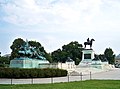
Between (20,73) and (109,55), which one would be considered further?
(109,55)

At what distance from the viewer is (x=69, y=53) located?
11969cm

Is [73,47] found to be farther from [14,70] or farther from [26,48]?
A: [14,70]

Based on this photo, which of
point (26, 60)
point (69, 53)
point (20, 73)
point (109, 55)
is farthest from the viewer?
point (109, 55)

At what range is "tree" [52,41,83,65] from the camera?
117 m

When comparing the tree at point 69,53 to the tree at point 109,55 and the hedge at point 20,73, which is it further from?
the hedge at point 20,73

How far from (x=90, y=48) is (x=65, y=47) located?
4397 cm

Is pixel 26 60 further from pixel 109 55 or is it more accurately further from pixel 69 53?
pixel 109 55

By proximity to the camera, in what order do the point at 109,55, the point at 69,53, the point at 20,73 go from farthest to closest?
the point at 109,55, the point at 69,53, the point at 20,73

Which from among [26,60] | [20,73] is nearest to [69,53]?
[26,60]

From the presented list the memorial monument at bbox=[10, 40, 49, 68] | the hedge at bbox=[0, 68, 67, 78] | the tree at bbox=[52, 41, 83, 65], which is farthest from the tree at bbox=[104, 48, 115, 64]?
the hedge at bbox=[0, 68, 67, 78]

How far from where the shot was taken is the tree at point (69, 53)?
11706cm

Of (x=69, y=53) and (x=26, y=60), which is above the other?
(x=69, y=53)

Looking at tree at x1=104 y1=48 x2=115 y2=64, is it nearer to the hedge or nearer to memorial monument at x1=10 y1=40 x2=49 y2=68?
memorial monument at x1=10 y1=40 x2=49 y2=68

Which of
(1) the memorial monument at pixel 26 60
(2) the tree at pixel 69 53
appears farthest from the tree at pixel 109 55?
(1) the memorial monument at pixel 26 60
